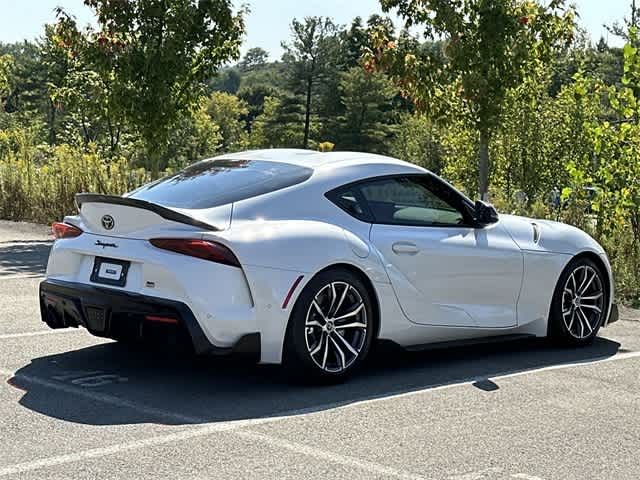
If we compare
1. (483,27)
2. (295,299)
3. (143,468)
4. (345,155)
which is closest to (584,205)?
(483,27)

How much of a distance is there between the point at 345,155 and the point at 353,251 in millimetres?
1125

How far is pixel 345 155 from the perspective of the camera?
8008mm

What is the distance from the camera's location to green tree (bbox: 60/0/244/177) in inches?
688

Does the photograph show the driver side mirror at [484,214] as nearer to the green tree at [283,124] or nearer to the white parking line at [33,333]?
the white parking line at [33,333]

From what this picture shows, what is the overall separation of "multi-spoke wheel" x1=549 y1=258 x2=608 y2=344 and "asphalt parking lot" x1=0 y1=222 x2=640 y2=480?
0.77 feet

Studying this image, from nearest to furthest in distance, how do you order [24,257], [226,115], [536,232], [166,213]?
[166,213] → [536,232] → [24,257] → [226,115]

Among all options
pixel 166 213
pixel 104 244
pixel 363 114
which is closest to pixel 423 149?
pixel 363 114

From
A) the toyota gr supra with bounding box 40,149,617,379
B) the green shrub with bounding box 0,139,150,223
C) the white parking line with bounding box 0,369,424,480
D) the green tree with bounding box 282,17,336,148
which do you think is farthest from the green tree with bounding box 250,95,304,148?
the white parking line with bounding box 0,369,424,480

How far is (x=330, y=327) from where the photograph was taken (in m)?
6.99

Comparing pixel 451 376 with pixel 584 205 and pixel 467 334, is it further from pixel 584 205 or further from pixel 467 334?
pixel 584 205

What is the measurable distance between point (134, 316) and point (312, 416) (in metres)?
1.25

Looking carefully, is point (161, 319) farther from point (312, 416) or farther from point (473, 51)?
point (473, 51)

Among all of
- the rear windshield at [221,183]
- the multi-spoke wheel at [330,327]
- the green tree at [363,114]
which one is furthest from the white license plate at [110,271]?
the green tree at [363,114]

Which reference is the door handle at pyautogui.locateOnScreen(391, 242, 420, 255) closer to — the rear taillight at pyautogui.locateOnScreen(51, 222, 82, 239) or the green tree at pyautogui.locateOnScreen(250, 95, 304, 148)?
the rear taillight at pyautogui.locateOnScreen(51, 222, 82, 239)
